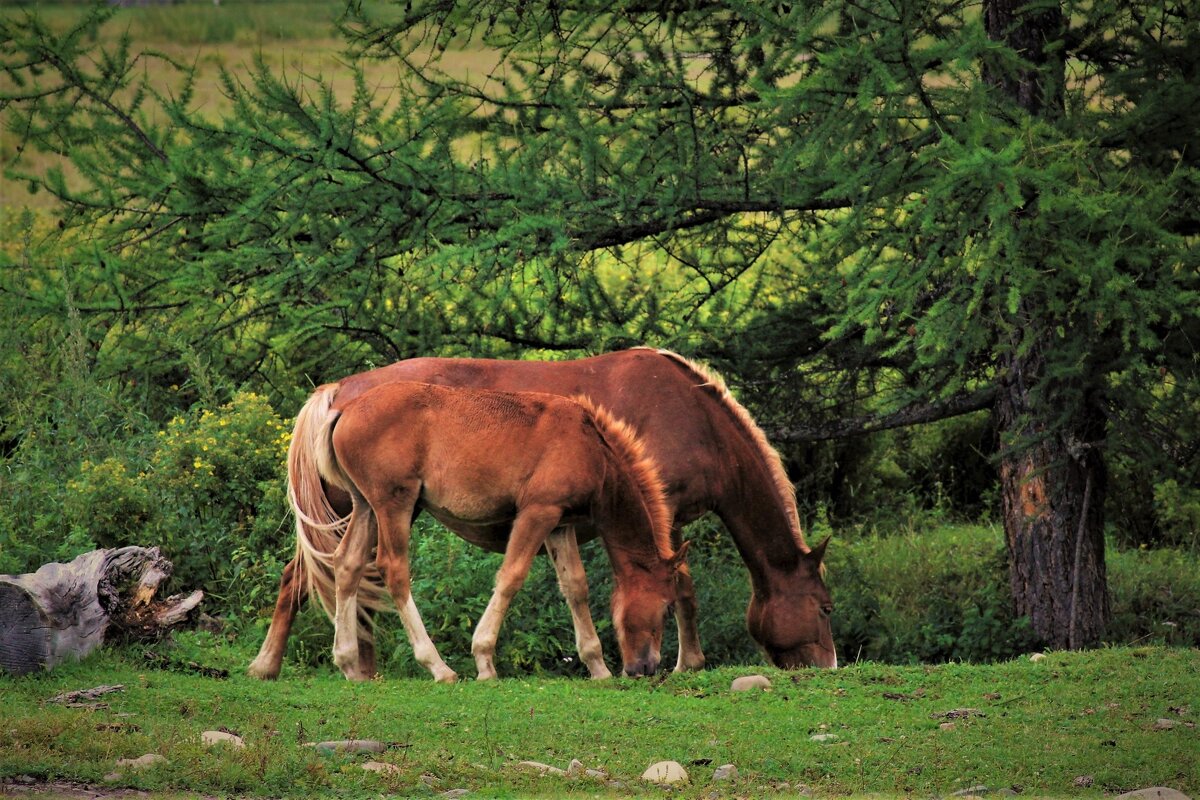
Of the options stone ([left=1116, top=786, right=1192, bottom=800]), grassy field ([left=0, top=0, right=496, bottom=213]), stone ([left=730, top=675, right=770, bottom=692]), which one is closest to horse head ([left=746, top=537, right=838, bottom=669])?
Answer: stone ([left=730, top=675, right=770, bottom=692])

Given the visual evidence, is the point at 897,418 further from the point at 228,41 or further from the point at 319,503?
the point at 228,41

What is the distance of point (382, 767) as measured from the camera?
5801 millimetres

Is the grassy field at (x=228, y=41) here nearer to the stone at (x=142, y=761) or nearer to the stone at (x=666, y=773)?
the stone at (x=142, y=761)

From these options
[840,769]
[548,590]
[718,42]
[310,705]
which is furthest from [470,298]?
[840,769]

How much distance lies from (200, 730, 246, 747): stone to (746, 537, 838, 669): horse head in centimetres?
455

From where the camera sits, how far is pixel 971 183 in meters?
7.32

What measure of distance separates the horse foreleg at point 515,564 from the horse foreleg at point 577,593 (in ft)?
1.69

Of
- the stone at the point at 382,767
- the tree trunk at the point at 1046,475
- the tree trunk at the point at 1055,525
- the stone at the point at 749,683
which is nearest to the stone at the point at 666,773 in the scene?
the stone at the point at 382,767

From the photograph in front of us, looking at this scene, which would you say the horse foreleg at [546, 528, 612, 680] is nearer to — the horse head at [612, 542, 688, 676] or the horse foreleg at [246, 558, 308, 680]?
the horse head at [612, 542, 688, 676]

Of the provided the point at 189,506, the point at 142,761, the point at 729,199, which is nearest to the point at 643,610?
the point at 729,199

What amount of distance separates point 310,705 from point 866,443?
32.5 feet

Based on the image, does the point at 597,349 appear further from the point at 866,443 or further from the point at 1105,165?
the point at 866,443

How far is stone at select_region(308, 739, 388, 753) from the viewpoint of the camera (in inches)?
238

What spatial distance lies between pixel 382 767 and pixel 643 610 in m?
3.06
